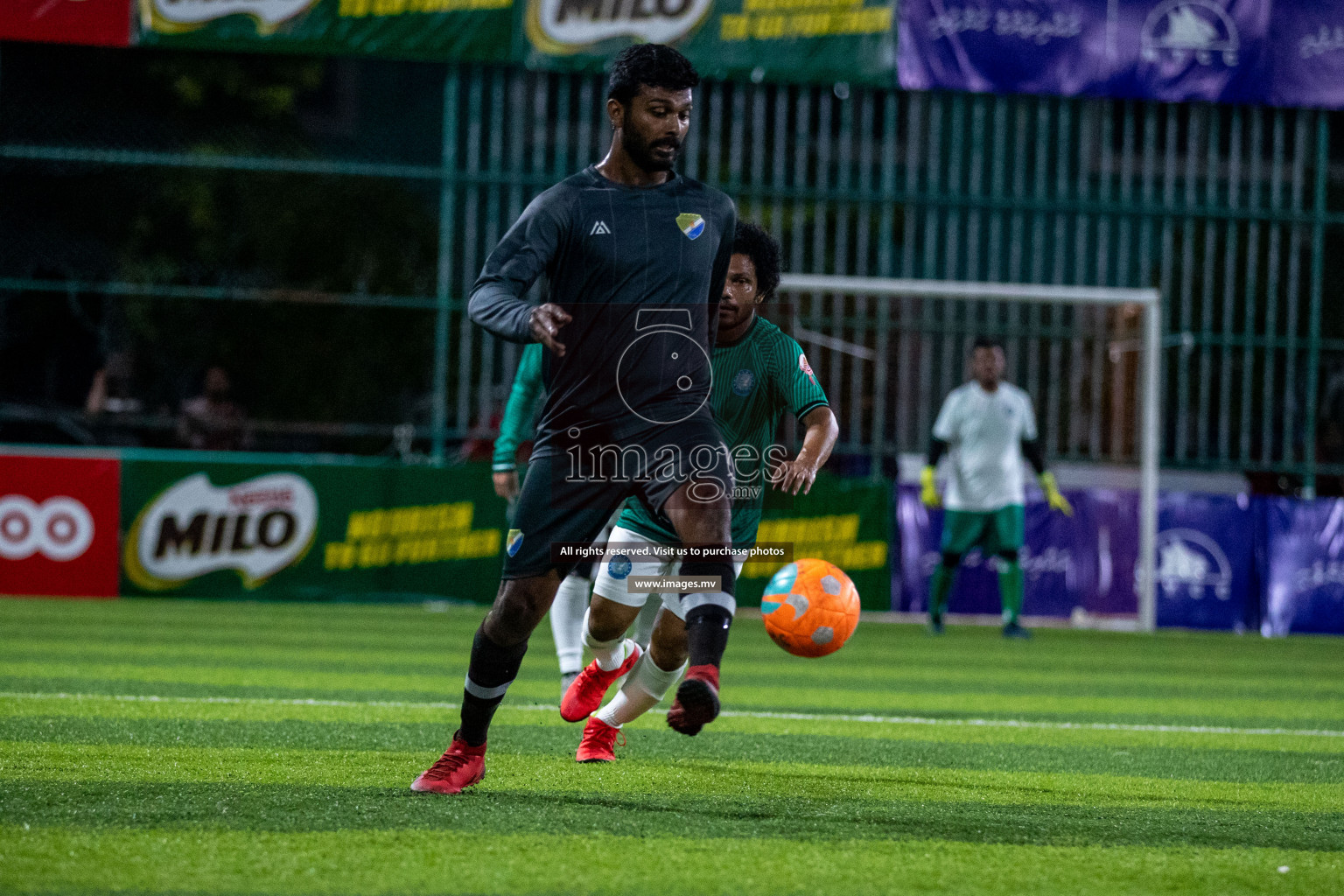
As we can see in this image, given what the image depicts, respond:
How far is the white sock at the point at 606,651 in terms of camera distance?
5859 mm

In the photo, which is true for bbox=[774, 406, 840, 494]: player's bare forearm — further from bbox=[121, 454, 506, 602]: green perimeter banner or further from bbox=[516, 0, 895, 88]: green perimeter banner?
bbox=[516, 0, 895, 88]: green perimeter banner

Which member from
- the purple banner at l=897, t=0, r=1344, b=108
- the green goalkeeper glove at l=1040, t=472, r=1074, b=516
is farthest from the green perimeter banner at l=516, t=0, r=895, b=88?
the green goalkeeper glove at l=1040, t=472, r=1074, b=516

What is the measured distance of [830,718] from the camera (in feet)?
25.3

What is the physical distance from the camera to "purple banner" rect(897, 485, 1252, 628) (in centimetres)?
1470

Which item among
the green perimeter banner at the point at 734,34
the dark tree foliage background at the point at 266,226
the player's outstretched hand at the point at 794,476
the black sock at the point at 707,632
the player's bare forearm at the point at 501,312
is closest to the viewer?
the player's bare forearm at the point at 501,312

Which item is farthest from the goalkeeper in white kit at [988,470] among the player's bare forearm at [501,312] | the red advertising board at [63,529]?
the player's bare forearm at [501,312]

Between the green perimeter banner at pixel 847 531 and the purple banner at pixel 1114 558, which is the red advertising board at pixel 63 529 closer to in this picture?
the green perimeter banner at pixel 847 531

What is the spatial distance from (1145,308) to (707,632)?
11.3m

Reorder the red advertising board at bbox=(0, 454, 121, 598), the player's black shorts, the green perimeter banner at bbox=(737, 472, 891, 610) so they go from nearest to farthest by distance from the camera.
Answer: the player's black shorts < the red advertising board at bbox=(0, 454, 121, 598) < the green perimeter banner at bbox=(737, 472, 891, 610)

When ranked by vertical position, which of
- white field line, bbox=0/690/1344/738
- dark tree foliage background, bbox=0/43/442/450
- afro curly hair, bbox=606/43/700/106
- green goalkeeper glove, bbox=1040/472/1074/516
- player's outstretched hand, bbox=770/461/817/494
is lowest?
white field line, bbox=0/690/1344/738

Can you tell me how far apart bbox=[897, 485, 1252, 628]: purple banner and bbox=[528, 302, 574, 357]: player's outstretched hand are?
10797mm

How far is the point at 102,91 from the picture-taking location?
721 inches

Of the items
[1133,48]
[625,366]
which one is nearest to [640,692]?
[625,366]

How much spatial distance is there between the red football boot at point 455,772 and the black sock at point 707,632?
0.80 meters
